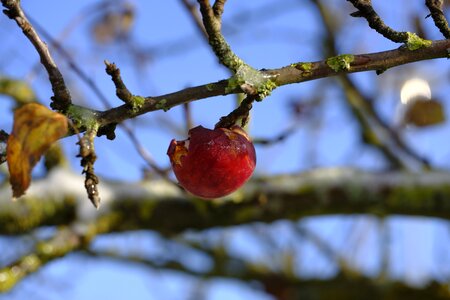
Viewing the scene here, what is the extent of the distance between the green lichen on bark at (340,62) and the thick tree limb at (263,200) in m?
1.20

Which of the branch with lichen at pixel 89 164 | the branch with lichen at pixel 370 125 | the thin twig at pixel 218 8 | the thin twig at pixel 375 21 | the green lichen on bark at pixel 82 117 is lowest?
the branch with lichen at pixel 89 164

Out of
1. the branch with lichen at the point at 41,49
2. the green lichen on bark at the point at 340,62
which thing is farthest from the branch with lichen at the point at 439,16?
the branch with lichen at the point at 41,49

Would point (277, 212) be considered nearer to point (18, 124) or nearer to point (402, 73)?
point (18, 124)

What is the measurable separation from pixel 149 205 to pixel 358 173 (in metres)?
0.67

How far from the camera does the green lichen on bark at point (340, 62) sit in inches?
30.4

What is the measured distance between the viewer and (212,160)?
847 mm

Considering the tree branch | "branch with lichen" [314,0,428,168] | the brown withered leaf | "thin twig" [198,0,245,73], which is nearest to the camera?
the brown withered leaf

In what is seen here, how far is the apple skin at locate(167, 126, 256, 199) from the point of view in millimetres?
846

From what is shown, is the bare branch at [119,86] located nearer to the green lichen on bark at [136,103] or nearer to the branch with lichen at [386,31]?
the green lichen on bark at [136,103]

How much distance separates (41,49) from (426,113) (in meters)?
1.36

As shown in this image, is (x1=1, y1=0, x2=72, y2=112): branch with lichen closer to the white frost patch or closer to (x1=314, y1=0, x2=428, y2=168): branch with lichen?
the white frost patch

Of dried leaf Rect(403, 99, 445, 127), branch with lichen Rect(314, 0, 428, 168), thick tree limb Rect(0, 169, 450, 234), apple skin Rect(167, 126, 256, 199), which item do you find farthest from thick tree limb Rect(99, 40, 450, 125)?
branch with lichen Rect(314, 0, 428, 168)

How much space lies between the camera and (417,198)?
200cm

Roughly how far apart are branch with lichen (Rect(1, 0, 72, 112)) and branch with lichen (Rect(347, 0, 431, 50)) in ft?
1.21
